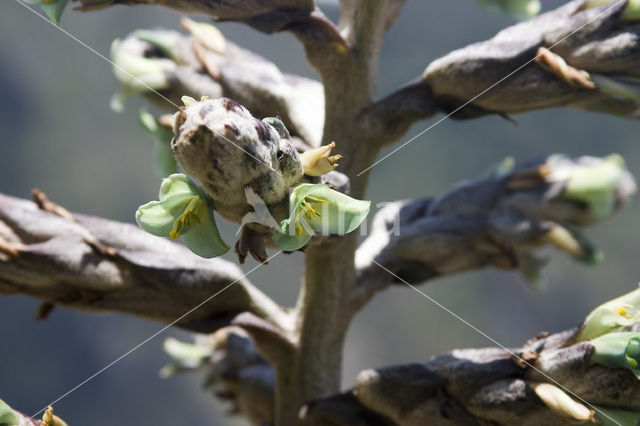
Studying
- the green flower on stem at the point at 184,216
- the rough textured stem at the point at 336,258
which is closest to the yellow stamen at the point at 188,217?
the green flower on stem at the point at 184,216

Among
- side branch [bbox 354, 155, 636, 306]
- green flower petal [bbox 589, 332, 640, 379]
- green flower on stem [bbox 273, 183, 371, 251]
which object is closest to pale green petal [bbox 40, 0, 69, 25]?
green flower on stem [bbox 273, 183, 371, 251]

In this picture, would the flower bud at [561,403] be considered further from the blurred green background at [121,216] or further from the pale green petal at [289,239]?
the blurred green background at [121,216]

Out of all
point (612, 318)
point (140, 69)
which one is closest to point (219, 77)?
point (140, 69)

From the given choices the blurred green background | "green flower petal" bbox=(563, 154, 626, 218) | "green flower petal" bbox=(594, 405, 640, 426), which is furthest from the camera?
the blurred green background

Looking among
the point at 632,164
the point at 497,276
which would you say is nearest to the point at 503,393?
the point at 632,164

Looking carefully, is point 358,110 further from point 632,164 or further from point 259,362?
point 632,164

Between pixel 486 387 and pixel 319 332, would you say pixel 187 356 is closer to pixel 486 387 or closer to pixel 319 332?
pixel 319 332

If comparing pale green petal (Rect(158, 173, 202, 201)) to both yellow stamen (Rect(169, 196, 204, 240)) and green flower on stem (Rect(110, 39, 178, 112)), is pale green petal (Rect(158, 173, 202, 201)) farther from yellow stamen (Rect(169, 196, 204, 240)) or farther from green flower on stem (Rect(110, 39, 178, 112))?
green flower on stem (Rect(110, 39, 178, 112))
